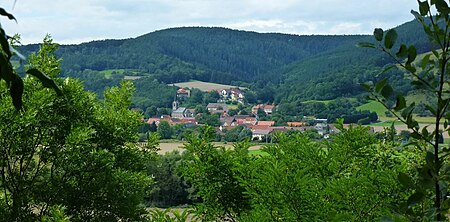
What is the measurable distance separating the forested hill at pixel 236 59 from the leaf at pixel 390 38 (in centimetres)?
4174

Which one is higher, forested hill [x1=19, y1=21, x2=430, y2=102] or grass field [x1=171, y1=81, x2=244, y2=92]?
forested hill [x1=19, y1=21, x2=430, y2=102]

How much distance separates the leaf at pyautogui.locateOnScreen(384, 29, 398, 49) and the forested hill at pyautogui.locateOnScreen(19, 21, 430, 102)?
41.7 metres

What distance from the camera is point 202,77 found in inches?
2721

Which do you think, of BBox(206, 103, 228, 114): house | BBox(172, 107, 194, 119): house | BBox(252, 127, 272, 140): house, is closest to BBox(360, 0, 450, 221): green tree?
BBox(252, 127, 272, 140): house

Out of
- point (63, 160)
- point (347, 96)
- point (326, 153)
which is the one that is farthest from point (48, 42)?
point (347, 96)

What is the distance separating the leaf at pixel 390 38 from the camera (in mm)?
1396

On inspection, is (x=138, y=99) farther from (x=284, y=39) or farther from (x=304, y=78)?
(x=284, y=39)

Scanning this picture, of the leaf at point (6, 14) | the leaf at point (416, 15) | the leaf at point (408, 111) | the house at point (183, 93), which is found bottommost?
the house at point (183, 93)

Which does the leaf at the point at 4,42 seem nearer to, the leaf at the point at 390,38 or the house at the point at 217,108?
the leaf at the point at 390,38

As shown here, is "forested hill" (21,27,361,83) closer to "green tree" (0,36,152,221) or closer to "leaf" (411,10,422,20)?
"green tree" (0,36,152,221)

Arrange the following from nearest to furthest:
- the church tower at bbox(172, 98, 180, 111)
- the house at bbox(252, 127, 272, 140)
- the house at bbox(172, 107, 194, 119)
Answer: the house at bbox(252, 127, 272, 140), the house at bbox(172, 107, 194, 119), the church tower at bbox(172, 98, 180, 111)

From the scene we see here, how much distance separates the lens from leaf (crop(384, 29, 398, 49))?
140cm

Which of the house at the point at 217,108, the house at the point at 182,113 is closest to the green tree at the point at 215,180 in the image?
the house at the point at 182,113

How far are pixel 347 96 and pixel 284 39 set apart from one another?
152 ft
